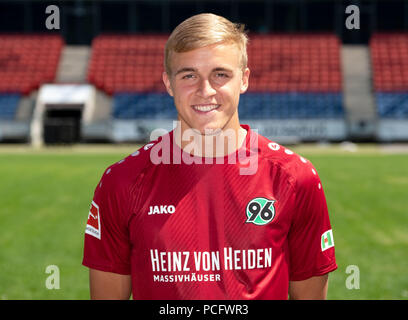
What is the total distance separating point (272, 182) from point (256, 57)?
3422 centimetres

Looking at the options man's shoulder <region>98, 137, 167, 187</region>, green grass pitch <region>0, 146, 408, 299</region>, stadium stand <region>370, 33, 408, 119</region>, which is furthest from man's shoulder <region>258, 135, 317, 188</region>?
stadium stand <region>370, 33, 408, 119</region>

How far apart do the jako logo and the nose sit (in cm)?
47

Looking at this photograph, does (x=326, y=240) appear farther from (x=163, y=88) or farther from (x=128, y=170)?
(x=163, y=88)

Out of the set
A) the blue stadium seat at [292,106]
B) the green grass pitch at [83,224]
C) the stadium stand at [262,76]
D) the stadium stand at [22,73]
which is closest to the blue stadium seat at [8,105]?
the stadium stand at [22,73]

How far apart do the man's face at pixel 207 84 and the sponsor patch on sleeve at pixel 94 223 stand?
1.75ft

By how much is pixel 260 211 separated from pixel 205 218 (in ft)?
0.72

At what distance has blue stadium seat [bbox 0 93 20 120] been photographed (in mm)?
31609

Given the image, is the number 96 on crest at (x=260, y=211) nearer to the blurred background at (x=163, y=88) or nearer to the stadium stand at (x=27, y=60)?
the blurred background at (x=163, y=88)

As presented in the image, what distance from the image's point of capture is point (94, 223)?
7.57ft

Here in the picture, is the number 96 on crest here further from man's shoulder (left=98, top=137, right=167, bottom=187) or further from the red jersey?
man's shoulder (left=98, top=137, right=167, bottom=187)

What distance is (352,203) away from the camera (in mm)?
11812

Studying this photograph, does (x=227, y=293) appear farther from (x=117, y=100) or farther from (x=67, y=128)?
(x=117, y=100)

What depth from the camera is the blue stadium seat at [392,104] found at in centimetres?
3180

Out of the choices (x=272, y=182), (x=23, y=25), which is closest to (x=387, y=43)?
(x=23, y=25)
